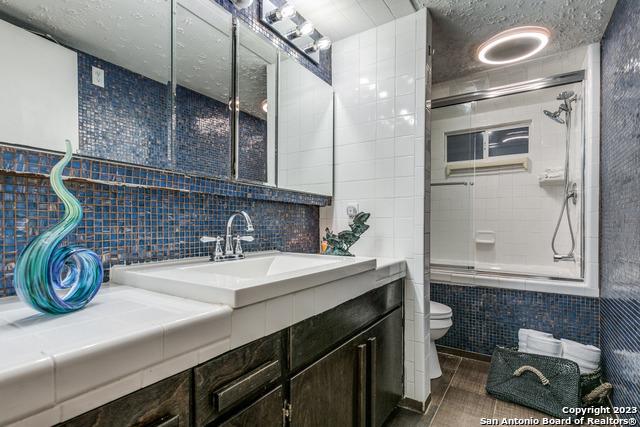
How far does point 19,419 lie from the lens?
425 millimetres

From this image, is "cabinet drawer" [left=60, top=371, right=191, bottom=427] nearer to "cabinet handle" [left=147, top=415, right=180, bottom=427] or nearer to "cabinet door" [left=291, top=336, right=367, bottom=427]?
"cabinet handle" [left=147, top=415, right=180, bottom=427]

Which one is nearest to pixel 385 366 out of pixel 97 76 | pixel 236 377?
pixel 236 377

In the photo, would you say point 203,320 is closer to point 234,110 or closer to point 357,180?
point 234,110

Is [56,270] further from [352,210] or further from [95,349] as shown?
[352,210]

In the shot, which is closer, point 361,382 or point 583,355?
point 361,382

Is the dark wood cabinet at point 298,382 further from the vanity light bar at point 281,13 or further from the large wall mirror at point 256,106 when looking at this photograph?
the vanity light bar at point 281,13

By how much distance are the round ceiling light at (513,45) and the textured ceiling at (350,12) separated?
72 cm

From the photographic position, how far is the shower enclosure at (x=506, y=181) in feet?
8.02

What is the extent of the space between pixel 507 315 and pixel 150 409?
8.13 ft

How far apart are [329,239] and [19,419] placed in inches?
55.0

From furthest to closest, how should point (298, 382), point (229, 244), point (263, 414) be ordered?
1. point (229, 244)
2. point (298, 382)
3. point (263, 414)

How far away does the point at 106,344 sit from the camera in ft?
1.68

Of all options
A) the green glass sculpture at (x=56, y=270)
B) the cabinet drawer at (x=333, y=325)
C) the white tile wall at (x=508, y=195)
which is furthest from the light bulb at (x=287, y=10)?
the white tile wall at (x=508, y=195)

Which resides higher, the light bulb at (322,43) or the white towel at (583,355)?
the light bulb at (322,43)
